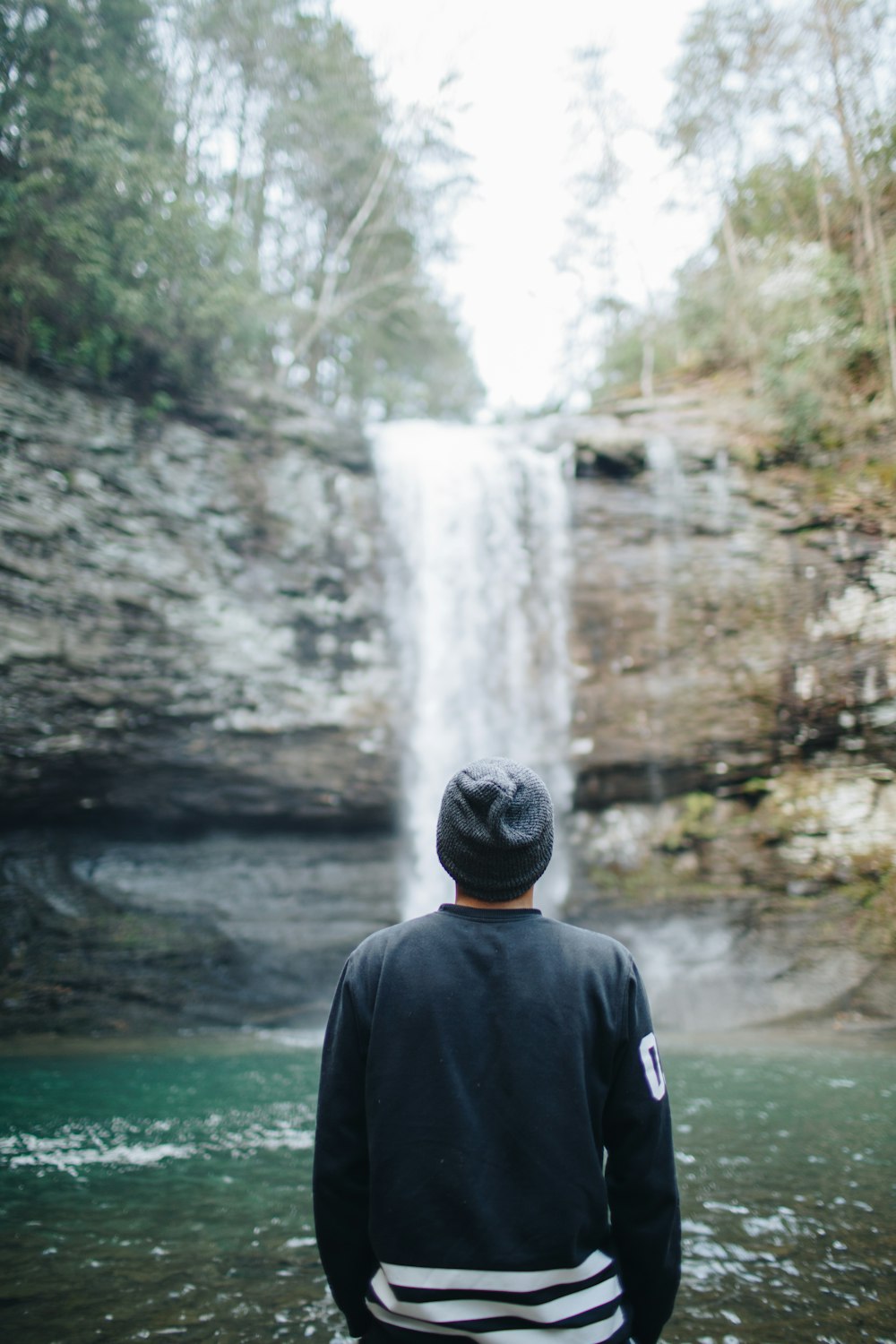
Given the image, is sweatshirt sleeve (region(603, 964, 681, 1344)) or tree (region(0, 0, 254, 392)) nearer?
sweatshirt sleeve (region(603, 964, 681, 1344))

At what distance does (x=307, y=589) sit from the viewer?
1122cm

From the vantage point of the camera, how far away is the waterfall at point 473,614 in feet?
36.9

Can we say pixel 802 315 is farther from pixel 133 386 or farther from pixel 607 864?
pixel 133 386

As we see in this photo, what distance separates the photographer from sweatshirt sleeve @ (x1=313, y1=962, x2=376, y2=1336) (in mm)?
1533

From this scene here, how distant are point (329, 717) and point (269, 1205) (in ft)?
23.6

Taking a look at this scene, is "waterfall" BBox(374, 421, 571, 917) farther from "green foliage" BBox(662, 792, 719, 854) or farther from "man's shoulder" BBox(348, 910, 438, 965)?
"man's shoulder" BBox(348, 910, 438, 965)

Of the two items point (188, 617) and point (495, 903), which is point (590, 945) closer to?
point (495, 903)

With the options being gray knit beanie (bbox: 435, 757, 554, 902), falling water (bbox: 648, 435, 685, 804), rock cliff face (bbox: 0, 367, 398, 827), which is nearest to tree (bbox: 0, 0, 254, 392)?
rock cliff face (bbox: 0, 367, 398, 827)

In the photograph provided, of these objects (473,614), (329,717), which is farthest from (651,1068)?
(473,614)

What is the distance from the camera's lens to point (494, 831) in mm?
1601

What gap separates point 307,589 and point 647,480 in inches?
200

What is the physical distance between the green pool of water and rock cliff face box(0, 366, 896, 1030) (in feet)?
8.90

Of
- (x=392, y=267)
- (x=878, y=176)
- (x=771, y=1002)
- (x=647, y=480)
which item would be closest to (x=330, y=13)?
(x=392, y=267)

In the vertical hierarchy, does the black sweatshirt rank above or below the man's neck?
below
